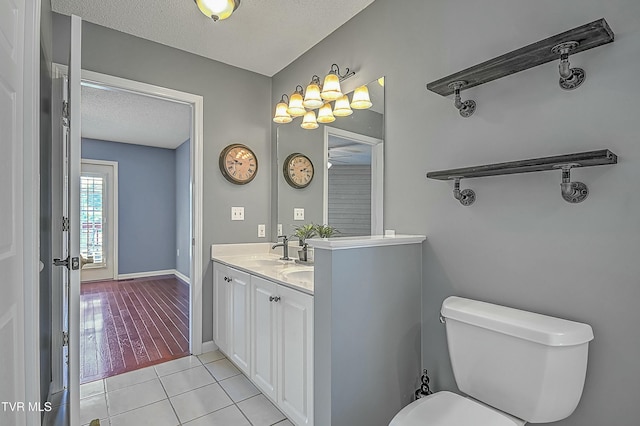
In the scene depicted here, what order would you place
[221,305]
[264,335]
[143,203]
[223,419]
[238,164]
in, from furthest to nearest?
[143,203], [238,164], [221,305], [264,335], [223,419]

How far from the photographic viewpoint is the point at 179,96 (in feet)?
8.49

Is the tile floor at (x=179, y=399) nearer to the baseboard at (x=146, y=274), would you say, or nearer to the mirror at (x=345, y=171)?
the mirror at (x=345, y=171)

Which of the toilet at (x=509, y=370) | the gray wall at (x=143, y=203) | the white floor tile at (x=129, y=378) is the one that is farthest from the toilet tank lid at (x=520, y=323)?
the gray wall at (x=143, y=203)

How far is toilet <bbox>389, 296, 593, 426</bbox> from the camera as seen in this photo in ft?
3.54

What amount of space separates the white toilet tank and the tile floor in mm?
1097

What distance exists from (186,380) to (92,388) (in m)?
0.59

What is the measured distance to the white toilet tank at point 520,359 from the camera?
42.4 inches

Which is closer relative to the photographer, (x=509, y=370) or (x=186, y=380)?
(x=509, y=370)

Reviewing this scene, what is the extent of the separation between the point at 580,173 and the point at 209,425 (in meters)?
2.14

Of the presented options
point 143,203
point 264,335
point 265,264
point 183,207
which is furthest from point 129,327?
point 143,203

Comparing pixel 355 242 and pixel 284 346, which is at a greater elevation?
pixel 355 242

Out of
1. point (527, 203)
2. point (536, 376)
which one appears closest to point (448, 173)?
point (527, 203)

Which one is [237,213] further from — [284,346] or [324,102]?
[284,346]

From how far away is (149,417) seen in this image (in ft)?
6.00
